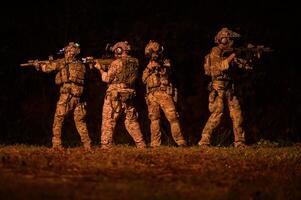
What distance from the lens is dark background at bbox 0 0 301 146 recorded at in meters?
21.3

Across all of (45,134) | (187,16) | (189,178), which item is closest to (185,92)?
(187,16)

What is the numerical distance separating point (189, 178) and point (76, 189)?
6.90ft

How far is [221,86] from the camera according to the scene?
51.6ft

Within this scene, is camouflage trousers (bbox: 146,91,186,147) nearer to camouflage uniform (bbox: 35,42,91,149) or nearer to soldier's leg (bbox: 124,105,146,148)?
soldier's leg (bbox: 124,105,146,148)

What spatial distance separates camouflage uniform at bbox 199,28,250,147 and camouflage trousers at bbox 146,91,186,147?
74 centimetres

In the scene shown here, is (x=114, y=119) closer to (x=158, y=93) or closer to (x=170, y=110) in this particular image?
(x=158, y=93)

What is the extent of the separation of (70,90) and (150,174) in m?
5.13

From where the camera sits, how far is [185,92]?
2219 cm

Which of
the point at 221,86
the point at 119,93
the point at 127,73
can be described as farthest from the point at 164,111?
the point at 221,86

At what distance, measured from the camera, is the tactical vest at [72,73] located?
51.3 ft

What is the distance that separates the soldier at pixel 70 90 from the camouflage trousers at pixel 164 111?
5.38 ft

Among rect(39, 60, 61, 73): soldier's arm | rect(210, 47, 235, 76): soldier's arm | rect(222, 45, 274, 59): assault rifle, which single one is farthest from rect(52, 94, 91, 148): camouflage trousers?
rect(222, 45, 274, 59): assault rifle

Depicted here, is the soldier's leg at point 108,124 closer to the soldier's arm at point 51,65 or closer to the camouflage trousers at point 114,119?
the camouflage trousers at point 114,119

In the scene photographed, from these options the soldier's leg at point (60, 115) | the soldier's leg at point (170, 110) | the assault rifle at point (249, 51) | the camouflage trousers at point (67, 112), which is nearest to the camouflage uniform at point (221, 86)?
the assault rifle at point (249, 51)
